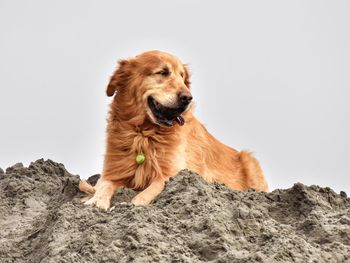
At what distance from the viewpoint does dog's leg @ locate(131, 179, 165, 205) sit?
29.3 feet

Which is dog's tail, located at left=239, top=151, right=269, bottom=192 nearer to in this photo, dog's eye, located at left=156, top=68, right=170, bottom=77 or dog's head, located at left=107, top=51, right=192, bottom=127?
dog's head, located at left=107, top=51, right=192, bottom=127

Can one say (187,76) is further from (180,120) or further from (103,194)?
(103,194)

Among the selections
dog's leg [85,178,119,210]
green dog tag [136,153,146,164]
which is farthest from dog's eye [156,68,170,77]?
dog's leg [85,178,119,210]

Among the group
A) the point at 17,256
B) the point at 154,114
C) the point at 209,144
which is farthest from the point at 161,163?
the point at 17,256

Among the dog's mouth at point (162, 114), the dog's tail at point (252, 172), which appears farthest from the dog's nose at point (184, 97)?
the dog's tail at point (252, 172)

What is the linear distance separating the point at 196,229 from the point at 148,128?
7.86ft

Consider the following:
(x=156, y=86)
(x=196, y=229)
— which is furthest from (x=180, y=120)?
(x=196, y=229)

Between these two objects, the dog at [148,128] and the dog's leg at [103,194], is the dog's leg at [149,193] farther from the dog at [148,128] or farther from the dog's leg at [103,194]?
the dog's leg at [103,194]

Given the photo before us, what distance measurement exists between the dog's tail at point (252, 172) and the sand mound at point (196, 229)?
2.02 metres

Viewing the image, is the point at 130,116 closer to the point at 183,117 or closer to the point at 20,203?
the point at 183,117

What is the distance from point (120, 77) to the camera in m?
10.1

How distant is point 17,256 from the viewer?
894 centimetres

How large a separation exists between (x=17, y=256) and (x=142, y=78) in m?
2.63

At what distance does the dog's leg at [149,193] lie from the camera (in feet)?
29.3
